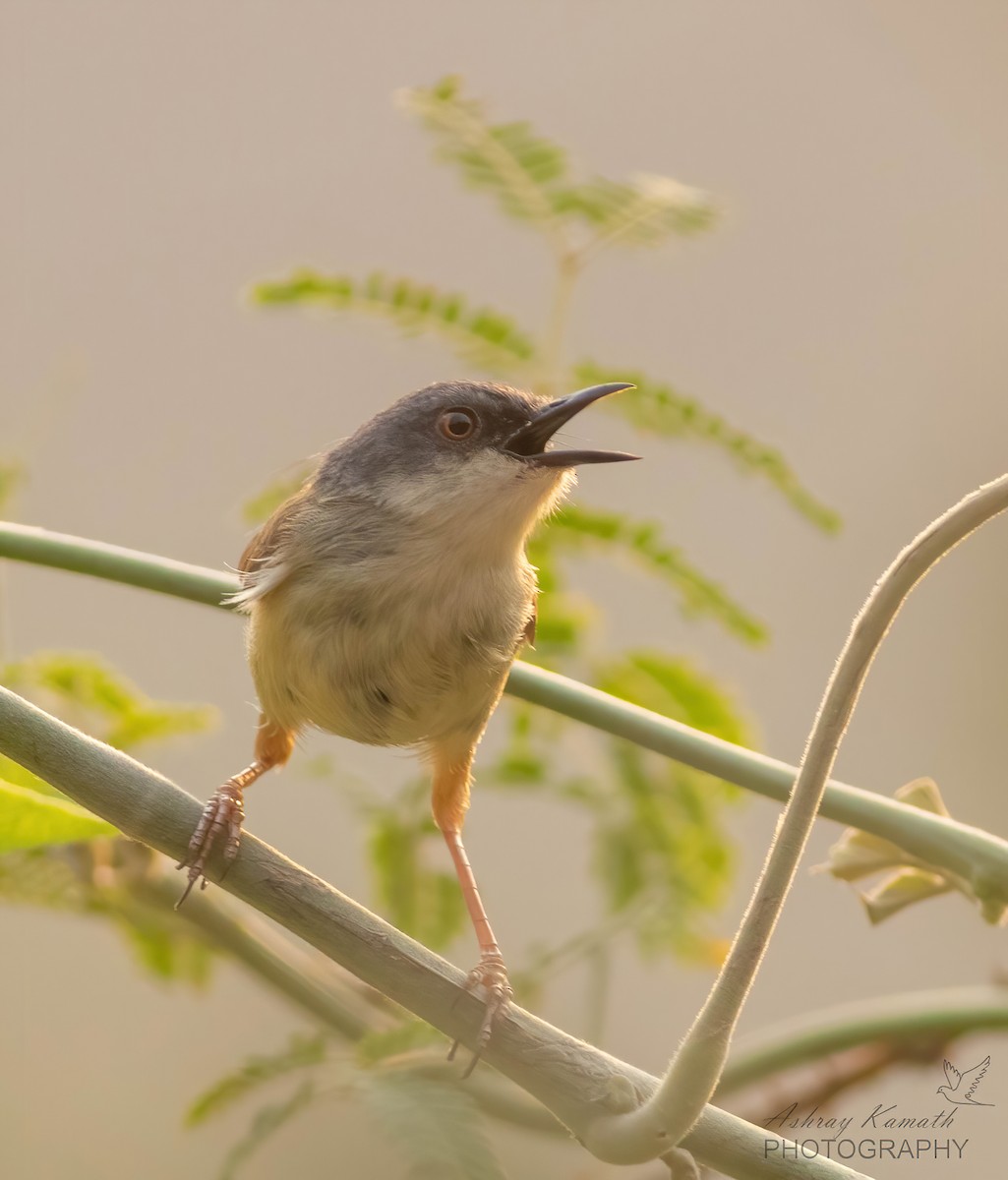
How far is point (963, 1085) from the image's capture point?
1.56 m

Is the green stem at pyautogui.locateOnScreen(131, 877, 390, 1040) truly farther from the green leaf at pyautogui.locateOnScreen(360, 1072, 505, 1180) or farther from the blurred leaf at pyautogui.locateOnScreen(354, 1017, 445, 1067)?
the green leaf at pyautogui.locateOnScreen(360, 1072, 505, 1180)

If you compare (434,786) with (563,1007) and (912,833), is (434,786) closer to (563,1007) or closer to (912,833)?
(912,833)

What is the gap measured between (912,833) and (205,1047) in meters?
3.23

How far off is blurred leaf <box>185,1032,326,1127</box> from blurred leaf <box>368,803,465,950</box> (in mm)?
421

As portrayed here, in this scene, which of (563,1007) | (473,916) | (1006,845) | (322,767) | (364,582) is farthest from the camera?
(563,1007)

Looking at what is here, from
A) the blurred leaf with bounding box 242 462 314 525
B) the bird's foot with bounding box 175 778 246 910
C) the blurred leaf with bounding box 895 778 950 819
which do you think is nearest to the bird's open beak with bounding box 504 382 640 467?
the blurred leaf with bounding box 242 462 314 525

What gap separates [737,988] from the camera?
2.86 feet

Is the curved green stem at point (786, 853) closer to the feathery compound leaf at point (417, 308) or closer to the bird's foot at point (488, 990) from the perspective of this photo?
the bird's foot at point (488, 990)

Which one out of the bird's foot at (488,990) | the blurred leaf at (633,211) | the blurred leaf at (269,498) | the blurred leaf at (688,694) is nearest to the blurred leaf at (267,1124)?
the bird's foot at (488,990)

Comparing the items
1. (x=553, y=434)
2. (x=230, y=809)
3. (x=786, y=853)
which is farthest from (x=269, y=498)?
(x=786, y=853)

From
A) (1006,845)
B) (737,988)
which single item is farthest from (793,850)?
(1006,845)

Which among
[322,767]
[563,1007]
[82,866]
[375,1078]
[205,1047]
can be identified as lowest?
[205,1047]

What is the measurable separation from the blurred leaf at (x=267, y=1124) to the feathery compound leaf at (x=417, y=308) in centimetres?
105

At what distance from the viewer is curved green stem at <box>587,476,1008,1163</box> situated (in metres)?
0.88
